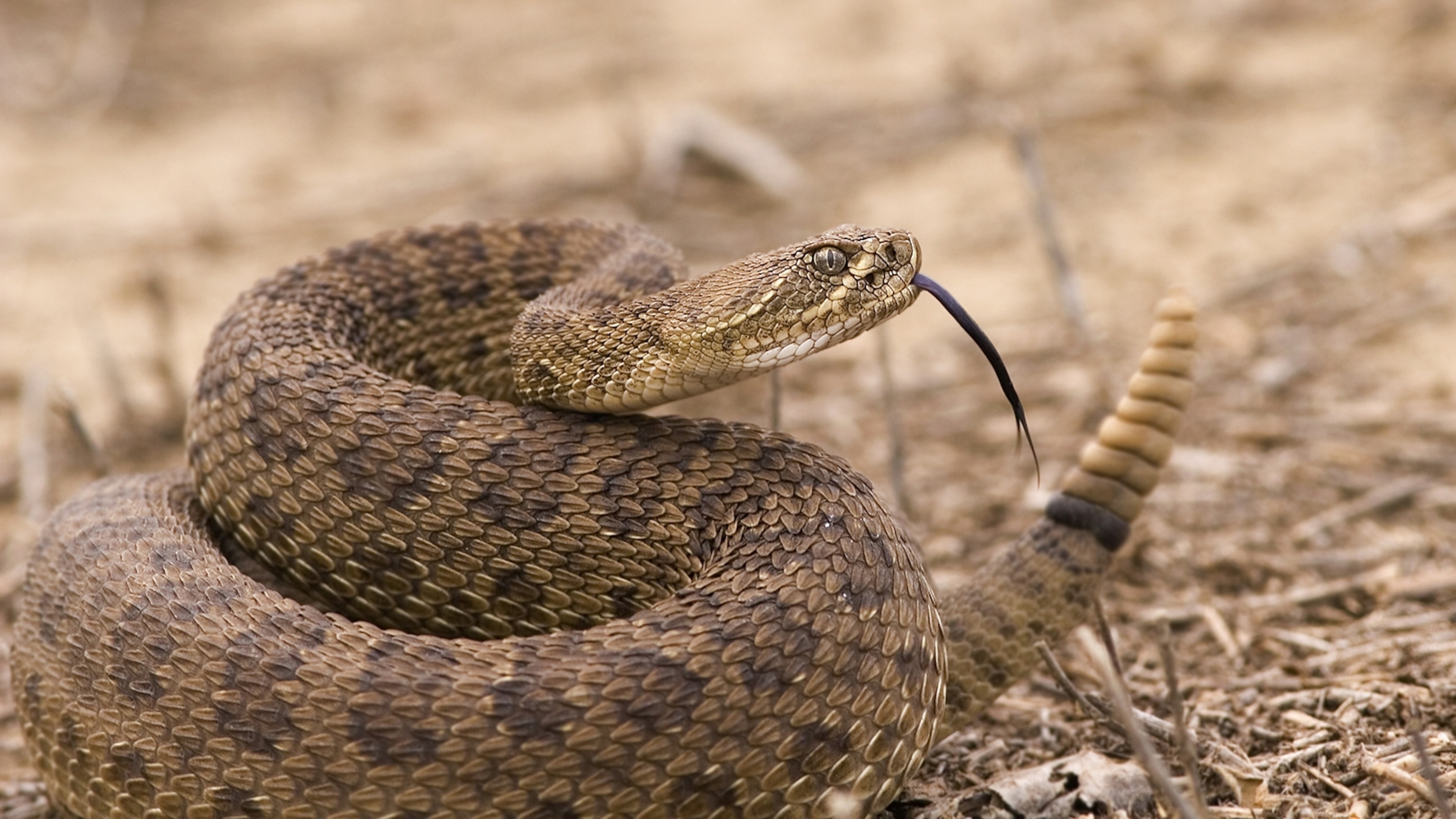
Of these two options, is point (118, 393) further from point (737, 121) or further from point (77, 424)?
point (737, 121)

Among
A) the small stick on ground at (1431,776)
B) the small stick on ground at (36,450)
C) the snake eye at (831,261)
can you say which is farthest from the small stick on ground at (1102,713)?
the small stick on ground at (36,450)

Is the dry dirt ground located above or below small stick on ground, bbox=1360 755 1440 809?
above

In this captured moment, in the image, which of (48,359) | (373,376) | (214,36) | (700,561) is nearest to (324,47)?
(214,36)

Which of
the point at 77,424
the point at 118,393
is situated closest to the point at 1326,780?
the point at 77,424

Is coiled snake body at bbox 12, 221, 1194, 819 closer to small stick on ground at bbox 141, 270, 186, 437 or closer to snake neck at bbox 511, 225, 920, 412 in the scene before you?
snake neck at bbox 511, 225, 920, 412

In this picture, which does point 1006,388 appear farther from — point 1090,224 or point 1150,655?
point 1090,224

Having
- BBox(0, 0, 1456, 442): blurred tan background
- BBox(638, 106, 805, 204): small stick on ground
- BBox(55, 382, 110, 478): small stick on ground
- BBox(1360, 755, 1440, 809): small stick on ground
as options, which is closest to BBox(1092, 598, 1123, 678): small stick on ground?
BBox(1360, 755, 1440, 809): small stick on ground
